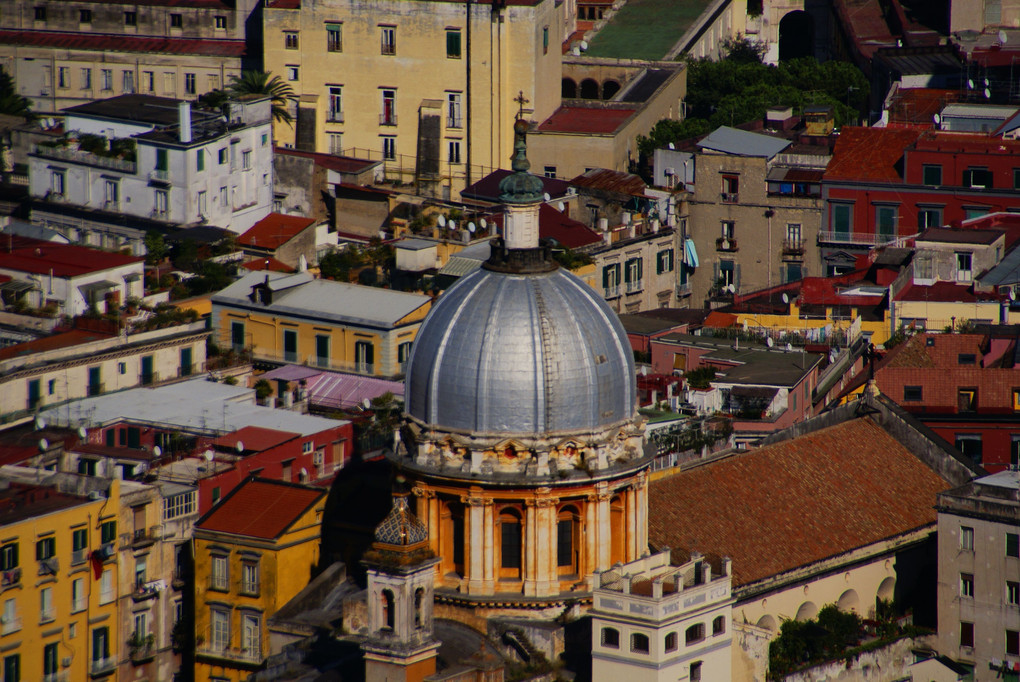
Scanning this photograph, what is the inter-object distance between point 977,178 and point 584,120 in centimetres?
2864

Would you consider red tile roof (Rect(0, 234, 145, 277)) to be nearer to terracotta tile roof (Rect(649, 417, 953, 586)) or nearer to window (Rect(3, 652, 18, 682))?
window (Rect(3, 652, 18, 682))

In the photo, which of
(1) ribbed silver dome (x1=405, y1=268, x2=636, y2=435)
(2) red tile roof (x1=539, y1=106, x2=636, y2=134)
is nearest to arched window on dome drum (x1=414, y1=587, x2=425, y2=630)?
(1) ribbed silver dome (x1=405, y1=268, x2=636, y2=435)

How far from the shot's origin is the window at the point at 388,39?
167m

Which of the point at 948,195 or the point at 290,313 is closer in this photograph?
the point at 290,313

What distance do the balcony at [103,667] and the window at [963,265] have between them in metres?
47.9

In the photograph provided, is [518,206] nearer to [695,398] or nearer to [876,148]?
[695,398]

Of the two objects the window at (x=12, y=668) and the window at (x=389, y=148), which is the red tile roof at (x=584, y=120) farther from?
the window at (x=12, y=668)

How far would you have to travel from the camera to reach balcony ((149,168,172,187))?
150375 millimetres

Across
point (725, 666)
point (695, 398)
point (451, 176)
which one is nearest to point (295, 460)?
point (695, 398)

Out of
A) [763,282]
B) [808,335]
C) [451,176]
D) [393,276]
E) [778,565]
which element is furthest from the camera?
[451,176]

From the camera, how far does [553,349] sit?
3873 inches

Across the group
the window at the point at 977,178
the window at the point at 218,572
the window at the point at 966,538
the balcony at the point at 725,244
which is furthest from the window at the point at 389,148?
the window at the point at 966,538

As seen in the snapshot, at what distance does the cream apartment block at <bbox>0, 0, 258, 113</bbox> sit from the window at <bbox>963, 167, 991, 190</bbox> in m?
50.6

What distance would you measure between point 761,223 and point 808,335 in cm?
2307
